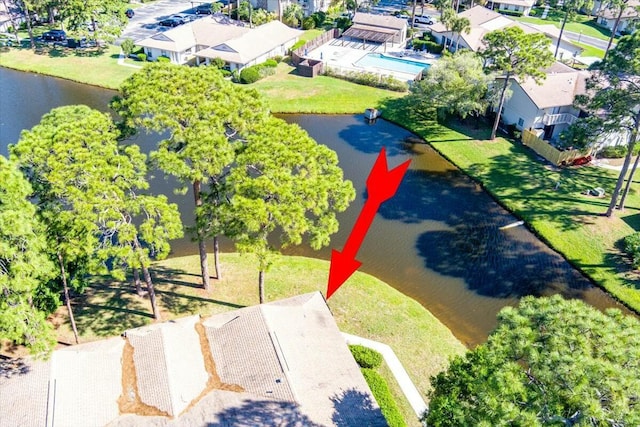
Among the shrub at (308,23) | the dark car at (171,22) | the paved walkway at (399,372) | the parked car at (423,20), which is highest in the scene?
the parked car at (423,20)

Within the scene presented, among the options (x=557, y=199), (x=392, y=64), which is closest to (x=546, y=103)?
(x=557, y=199)

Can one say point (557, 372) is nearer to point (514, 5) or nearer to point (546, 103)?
point (546, 103)

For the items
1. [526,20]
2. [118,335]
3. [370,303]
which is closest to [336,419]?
[370,303]

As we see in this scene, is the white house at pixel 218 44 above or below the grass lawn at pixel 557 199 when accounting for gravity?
above

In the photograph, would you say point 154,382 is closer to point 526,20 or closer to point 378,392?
point 378,392

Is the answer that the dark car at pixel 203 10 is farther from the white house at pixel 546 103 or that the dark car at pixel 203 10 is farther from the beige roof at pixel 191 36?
the white house at pixel 546 103

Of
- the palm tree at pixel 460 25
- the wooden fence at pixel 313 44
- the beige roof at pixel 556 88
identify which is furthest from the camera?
the wooden fence at pixel 313 44

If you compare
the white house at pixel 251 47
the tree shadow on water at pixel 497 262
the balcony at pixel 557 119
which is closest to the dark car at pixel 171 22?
the white house at pixel 251 47
